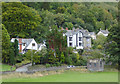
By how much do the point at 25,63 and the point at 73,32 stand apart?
1067 cm

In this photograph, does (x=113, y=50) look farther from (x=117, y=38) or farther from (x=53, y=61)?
(x=53, y=61)

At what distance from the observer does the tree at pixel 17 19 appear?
2844 cm

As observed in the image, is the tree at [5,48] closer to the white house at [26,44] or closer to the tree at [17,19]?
the white house at [26,44]

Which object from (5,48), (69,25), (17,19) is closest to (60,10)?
(69,25)

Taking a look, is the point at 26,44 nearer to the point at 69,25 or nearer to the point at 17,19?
the point at 17,19

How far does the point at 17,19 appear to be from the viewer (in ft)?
94.2

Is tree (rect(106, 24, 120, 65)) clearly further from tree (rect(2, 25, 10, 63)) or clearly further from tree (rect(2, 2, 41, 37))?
tree (rect(2, 2, 41, 37))

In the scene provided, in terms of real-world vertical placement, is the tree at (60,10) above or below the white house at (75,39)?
above

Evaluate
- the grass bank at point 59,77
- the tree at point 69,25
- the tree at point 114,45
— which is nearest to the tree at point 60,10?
the tree at point 69,25

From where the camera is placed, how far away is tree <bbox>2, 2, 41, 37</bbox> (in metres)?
28.4

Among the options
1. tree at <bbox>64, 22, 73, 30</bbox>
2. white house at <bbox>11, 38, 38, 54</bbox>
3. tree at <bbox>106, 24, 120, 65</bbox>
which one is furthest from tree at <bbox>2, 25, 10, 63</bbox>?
tree at <bbox>64, 22, 73, 30</bbox>

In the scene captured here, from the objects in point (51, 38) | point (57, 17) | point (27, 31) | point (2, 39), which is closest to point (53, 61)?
point (51, 38)

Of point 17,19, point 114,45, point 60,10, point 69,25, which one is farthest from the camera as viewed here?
point 60,10

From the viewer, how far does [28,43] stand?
1110 inches
